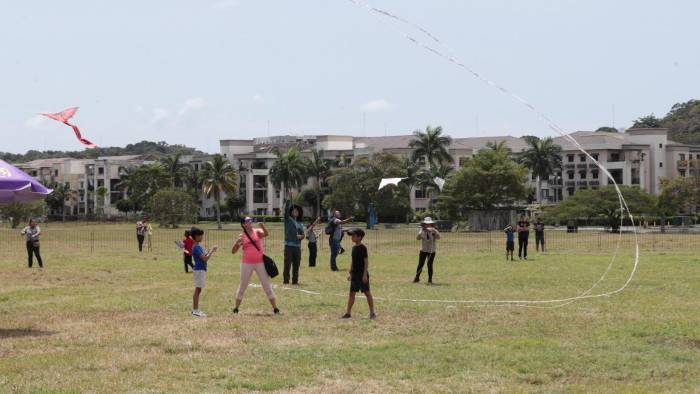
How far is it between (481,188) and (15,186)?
76.8m

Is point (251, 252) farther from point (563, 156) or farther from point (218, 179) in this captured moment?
point (563, 156)

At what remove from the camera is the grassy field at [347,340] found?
1007cm

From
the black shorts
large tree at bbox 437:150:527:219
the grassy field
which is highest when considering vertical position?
large tree at bbox 437:150:527:219

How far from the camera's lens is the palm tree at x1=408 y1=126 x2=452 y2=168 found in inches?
4500

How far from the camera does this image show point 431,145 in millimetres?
114750

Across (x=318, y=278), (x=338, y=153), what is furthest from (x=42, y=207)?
(x=318, y=278)

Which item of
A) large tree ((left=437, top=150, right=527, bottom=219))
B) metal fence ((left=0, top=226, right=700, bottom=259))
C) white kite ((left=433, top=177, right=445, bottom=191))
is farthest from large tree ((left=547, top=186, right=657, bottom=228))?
metal fence ((left=0, top=226, right=700, bottom=259))

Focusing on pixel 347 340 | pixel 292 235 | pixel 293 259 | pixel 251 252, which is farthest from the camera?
pixel 293 259

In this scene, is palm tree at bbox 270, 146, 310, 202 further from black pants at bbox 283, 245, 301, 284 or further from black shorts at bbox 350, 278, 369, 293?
black shorts at bbox 350, 278, 369, 293

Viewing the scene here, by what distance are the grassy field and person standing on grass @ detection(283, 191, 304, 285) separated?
0.74 metres

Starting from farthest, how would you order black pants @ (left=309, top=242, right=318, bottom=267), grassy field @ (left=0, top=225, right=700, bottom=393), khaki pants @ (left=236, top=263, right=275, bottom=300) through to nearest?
1. black pants @ (left=309, top=242, right=318, bottom=267)
2. khaki pants @ (left=236, top=263, right=275, bottom=300)
3. grassy field @ (left=0, top=225, right=700, bottom=393)

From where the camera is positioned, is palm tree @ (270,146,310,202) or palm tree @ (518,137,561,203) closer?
palm tree @ (518,137,561,203)

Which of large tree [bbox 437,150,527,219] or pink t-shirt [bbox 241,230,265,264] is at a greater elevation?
large tree [bbox 437,150,527,219]

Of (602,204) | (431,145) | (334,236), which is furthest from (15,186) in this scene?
(431,145)
